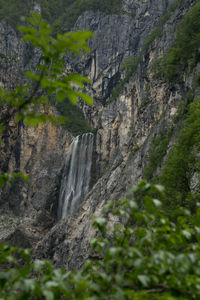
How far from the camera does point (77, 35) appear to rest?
179 cm

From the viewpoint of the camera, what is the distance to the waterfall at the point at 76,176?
123 ft

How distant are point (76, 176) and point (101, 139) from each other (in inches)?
229

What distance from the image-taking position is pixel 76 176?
39094 millimetres

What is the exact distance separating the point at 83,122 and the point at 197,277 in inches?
2104

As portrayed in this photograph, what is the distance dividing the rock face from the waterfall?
0.92 meters

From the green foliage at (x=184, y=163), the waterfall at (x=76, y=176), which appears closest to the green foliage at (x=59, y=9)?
the waterfall at (x=76, y=176)

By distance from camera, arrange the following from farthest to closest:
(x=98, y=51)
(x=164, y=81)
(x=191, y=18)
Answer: (x=98, y=51), (x=164, y=81), (x=191, y=18)

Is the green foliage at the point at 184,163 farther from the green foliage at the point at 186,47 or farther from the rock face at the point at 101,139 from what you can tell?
the green foliage at the point at 186,47

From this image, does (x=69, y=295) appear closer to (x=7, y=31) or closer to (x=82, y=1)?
(x=7, y=31)

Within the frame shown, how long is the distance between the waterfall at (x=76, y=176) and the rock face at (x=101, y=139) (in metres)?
0.92

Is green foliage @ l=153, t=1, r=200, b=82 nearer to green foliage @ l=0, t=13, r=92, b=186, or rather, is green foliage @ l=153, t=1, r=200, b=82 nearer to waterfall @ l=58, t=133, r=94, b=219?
waterfall @ l=58, t=133, r=94, b=219

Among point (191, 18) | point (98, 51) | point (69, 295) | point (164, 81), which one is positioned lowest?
A: point (69, 295)

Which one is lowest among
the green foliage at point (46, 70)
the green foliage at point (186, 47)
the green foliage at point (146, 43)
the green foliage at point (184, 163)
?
the green foliage at point (46, 70)

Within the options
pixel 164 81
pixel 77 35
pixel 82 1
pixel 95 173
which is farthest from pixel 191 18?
pixel 82 1
